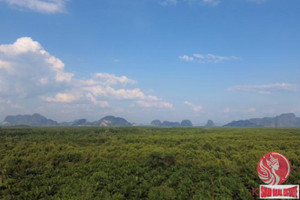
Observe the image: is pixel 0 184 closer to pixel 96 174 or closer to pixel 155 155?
pixel 96 174

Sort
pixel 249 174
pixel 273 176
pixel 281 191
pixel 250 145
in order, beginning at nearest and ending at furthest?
pixel 281 191 → pixel 273 176 → pixel 249 174 → pixel 250 145

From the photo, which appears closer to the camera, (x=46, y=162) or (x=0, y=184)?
(x=0, y=184)

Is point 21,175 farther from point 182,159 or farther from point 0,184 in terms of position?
point 182,159

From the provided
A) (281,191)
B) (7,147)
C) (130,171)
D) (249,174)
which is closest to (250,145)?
(249,174)

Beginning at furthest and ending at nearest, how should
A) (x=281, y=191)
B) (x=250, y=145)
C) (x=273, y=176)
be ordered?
(x=250, y=145)
(x=273, y=176)
(x=281, y=191)

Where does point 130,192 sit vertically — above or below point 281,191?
below

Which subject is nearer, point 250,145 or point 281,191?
point 281,191

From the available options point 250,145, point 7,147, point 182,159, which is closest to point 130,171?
point 182,159

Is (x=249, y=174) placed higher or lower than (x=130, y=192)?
higher

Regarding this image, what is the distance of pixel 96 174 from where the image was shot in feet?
51.4

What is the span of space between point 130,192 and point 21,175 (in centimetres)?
1038

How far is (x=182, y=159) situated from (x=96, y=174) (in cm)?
938

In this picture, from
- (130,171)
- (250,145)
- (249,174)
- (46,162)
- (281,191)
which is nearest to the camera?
(281,191)

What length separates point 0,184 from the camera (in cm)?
1381
